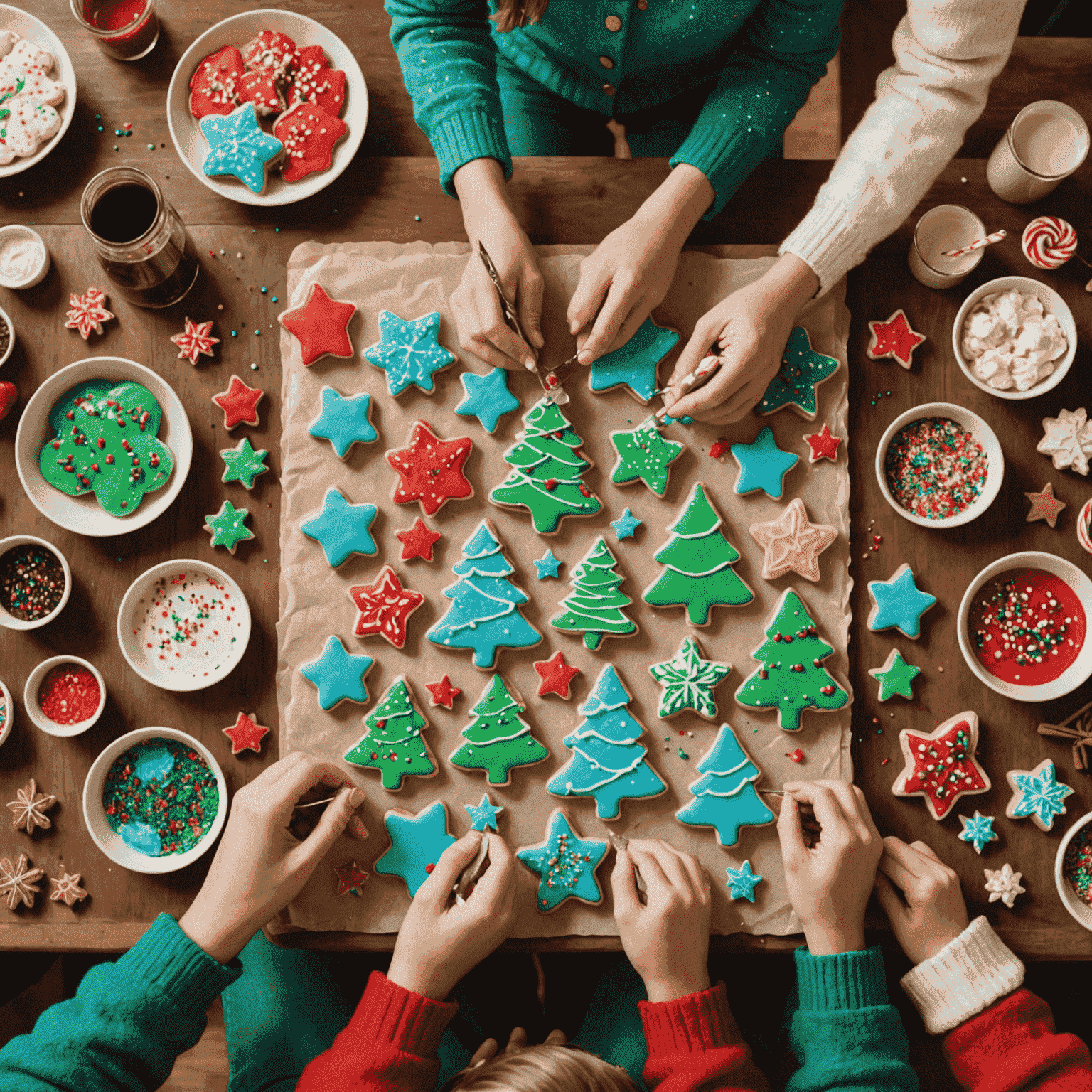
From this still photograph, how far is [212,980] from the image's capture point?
3.95 feet

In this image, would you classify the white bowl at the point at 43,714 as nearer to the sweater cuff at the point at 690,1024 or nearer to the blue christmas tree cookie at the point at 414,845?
the blue christmas tree cookie at the point at 414,845

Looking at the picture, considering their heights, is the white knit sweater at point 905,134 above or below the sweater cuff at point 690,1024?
above

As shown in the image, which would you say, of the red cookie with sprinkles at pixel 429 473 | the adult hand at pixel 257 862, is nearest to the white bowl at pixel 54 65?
the red cookie with sprinkles at pixel 429 473

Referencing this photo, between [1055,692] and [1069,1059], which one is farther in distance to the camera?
[1055,692]

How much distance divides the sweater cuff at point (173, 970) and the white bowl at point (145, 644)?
33 centimetres

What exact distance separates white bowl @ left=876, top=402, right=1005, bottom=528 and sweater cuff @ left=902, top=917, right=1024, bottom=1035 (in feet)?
1.86

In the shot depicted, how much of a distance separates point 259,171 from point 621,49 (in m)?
0.57

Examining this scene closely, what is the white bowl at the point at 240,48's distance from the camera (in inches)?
53.3

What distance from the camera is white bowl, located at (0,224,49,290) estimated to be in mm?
1336

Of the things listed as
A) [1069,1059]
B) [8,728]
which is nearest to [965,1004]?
[1069,1059]

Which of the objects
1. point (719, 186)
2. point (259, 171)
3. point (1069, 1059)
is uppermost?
point (719, 186)

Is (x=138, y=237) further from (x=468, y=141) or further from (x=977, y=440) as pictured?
(x=977, y=440)

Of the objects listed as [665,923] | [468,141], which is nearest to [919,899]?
[665,923]

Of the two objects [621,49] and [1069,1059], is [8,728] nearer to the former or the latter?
[621,49]
